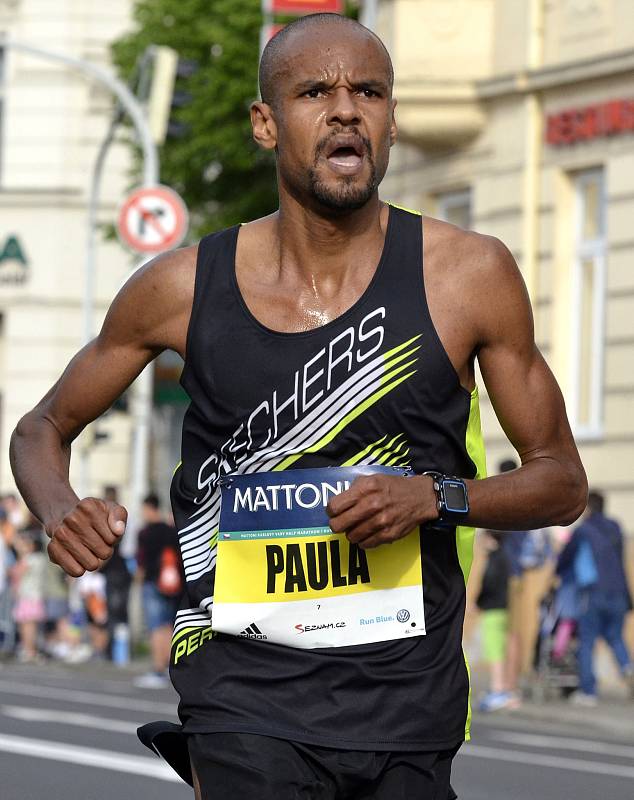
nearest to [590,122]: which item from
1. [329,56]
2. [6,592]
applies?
[6,592]

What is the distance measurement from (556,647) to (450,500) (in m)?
14.2

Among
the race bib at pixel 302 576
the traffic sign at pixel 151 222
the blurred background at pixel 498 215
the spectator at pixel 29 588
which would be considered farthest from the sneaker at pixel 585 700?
the race bib at pixel 302 576

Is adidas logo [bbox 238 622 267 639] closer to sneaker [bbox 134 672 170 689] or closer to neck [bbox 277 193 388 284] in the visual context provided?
neck [bbox 277 193 388 284]

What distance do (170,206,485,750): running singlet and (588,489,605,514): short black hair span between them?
12.8 metres

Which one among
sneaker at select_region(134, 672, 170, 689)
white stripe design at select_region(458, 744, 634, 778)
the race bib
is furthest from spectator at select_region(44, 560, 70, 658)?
the race bib

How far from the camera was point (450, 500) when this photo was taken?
3.79 metres

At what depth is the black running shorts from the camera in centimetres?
382

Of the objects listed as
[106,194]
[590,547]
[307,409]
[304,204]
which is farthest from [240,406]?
[106,194]

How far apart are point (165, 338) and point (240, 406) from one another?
25 centimetres

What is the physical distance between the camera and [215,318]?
4.00 m

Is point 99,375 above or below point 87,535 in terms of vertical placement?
above

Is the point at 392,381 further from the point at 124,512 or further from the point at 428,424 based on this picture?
the point at 124,512

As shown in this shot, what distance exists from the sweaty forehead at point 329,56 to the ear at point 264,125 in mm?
67

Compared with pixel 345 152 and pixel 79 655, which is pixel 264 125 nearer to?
pixel 345 152
